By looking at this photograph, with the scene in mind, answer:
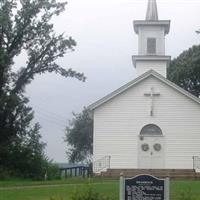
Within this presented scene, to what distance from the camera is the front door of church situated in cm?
4325

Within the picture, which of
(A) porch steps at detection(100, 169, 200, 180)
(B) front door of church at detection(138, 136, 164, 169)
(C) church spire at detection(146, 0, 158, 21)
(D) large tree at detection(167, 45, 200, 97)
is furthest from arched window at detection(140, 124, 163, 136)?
(D) large tree at detection(167, 45, 200, 97)

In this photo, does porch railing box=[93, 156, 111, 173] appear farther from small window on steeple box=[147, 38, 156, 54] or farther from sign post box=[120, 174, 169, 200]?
sign post box=[120, 174, 169, 200]

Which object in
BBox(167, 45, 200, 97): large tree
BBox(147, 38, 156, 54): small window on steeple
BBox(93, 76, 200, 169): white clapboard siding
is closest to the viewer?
BBox(93, 76, 200, 169): white clapboard siding

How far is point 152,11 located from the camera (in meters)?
51.0

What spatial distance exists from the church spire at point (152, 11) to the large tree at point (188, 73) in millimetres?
14930

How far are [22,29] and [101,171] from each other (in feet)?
35.0

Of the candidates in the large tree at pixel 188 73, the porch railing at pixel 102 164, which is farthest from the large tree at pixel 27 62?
the large tree at pixel 188 73

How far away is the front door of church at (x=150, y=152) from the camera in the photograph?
43.2 meters

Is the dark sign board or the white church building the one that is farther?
the white church building

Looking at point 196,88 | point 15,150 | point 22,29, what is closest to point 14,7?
point 22,29

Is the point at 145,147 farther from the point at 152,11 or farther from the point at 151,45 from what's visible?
the point at 152,11

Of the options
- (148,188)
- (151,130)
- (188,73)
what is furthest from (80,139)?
(148,188)

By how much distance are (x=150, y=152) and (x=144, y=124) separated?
1.83m

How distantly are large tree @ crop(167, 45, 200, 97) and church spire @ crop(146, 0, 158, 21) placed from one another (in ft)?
49.0
